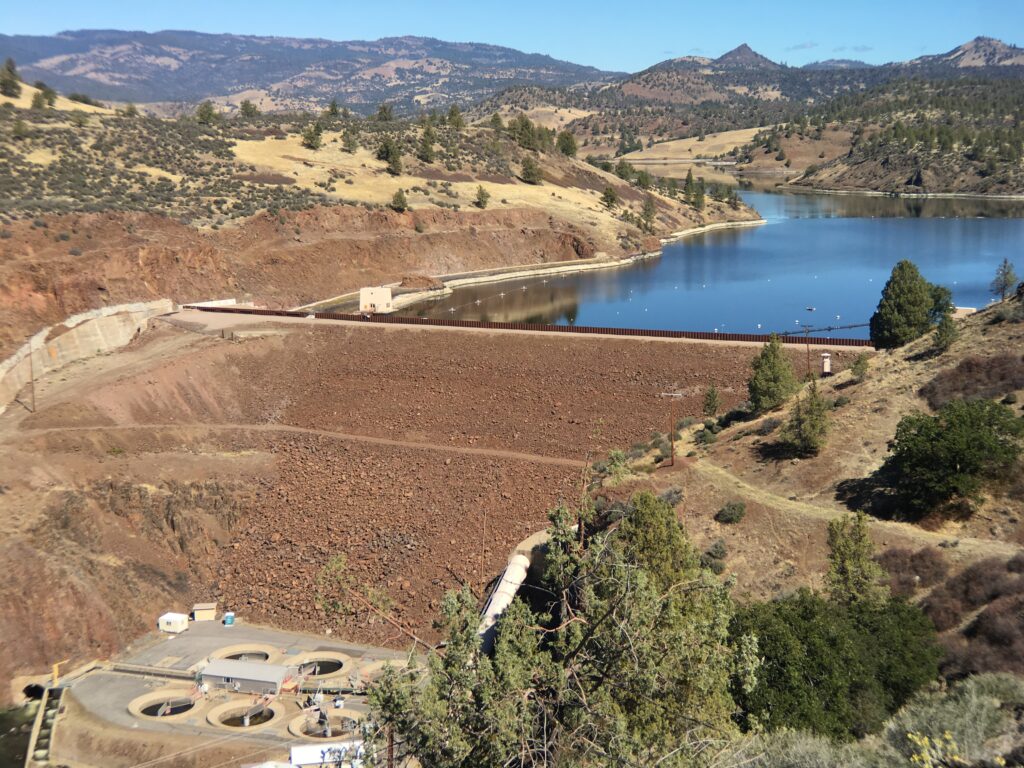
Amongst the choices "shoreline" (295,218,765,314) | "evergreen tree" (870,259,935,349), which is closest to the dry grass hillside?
"shoreline" (295,218,765,314)

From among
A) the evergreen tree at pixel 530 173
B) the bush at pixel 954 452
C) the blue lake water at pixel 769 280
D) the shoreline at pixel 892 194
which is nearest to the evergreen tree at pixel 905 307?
the bush at pixel 954 452

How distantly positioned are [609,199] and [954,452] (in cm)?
7533

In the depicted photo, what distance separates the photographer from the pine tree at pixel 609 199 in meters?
95.4

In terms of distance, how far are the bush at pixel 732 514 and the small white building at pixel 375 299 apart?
35.1m

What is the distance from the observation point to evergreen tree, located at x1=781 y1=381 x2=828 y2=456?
27.7m

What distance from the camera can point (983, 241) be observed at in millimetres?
87812

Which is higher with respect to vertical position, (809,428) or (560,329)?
(560,329)

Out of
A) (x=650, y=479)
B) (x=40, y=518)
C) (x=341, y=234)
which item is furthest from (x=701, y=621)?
(x=341, y=234)

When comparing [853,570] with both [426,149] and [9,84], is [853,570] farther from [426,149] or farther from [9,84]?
[9,84]

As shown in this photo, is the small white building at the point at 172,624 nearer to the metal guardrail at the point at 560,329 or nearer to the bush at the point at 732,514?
the bush at the point at 732,514

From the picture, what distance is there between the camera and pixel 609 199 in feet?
314

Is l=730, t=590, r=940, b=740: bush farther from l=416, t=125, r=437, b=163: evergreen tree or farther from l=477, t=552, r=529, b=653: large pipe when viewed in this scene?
l=416, t=125, r=437, b=163: evergreen tree

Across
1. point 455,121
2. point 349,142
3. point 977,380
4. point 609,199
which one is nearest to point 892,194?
point 609,199

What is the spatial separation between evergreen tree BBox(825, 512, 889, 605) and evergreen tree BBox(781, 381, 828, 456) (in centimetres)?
701
